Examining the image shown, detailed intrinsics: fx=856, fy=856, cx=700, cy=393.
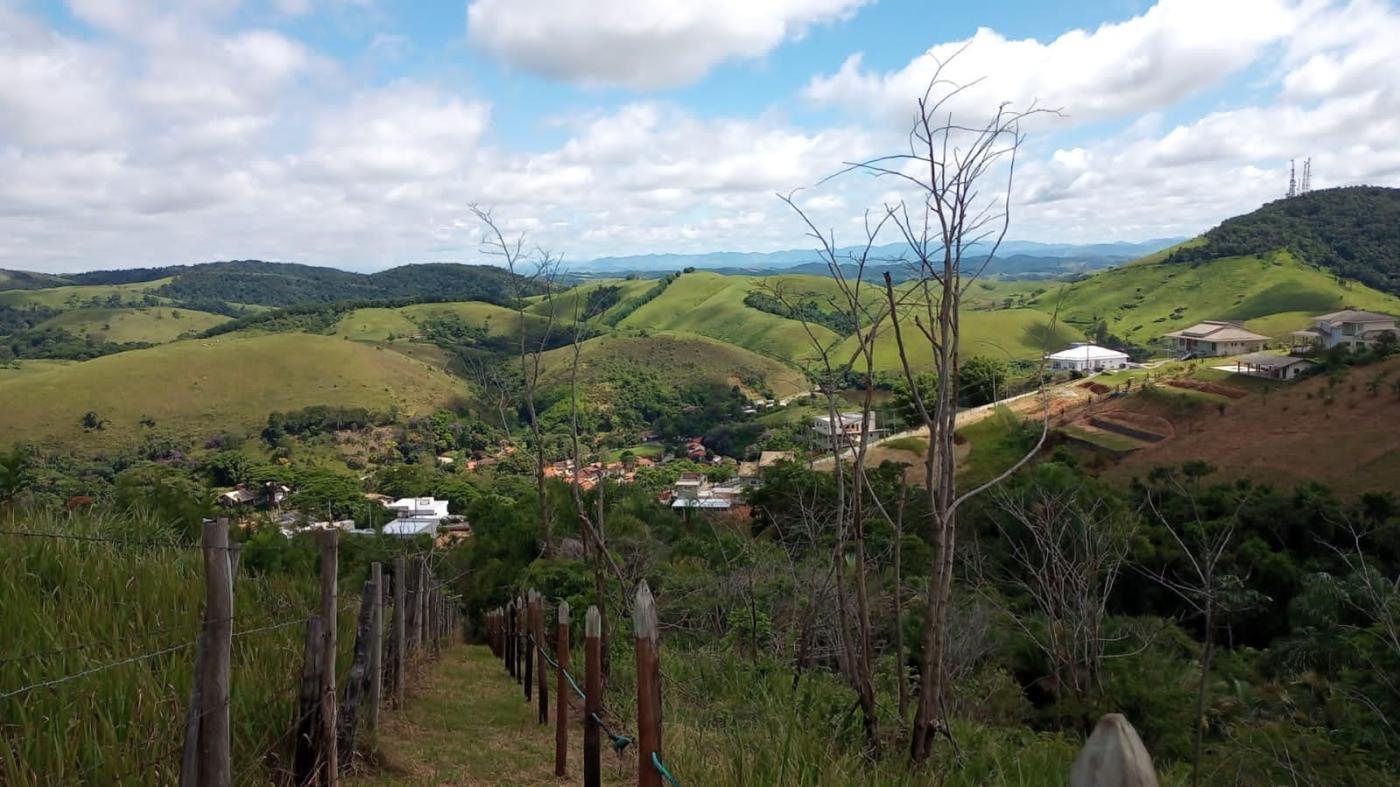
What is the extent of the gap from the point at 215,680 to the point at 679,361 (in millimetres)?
88952

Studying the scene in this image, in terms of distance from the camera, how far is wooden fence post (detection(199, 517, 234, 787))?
282 cm

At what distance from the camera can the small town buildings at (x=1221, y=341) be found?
58844 millimetres

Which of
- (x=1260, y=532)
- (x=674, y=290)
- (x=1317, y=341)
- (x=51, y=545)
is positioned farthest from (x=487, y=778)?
(x=674, y=290)

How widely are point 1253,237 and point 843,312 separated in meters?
111

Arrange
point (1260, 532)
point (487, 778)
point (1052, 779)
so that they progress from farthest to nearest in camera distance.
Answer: point (1260, 532)
point (487, 778)
point (1052, 779)

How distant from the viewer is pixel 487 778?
17.1 feet

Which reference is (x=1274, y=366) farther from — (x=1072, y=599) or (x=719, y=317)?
(x=719, y=317)

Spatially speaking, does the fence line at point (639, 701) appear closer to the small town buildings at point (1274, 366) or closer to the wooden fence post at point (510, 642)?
the wooden fence post at point (510, 642)

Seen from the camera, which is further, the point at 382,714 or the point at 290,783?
the point at 382,714

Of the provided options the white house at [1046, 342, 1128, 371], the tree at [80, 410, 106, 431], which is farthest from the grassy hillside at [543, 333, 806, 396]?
the tree at [80, 410, 106, 431]

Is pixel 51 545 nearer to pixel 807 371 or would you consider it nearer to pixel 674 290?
pixel 807 371

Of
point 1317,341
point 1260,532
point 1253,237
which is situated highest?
point 1253,237

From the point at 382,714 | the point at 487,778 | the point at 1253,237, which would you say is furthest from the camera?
the point at 1253,237

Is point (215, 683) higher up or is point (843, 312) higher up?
point (843, 312)
